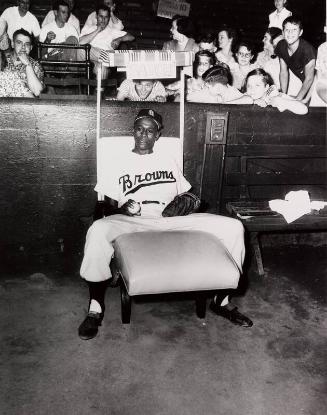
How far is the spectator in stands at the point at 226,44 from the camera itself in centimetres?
570

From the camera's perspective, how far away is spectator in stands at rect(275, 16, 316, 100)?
15.4 ft

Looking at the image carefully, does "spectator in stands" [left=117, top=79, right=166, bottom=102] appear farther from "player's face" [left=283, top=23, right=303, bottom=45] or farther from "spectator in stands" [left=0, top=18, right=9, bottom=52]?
"spectator in stands" [left=0, top=18, right=9, bottom=52]

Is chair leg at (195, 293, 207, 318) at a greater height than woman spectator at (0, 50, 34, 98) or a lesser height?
lesser

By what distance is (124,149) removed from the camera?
388cm

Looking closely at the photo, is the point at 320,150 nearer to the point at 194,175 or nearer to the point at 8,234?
the point at 194,175

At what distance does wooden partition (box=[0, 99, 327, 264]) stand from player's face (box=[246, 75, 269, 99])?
21 cm

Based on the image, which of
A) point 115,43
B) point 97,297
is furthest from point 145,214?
point 115,43

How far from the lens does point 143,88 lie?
180 inches

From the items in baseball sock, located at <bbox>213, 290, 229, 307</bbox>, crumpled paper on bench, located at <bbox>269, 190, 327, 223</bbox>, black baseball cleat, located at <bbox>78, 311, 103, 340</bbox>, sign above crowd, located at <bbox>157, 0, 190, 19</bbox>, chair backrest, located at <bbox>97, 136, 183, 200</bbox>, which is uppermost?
sign above crowd, located at <bbox>157, 0, 190, 19</bbox>

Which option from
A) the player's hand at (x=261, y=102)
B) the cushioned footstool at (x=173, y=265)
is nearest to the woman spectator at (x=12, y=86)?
the cushioned footstool at (x=173, y=265)

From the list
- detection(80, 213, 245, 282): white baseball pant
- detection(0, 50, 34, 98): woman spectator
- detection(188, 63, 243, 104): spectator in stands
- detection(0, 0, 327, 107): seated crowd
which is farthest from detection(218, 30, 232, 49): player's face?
detection(80, 213, 245, 282): white baseball pant

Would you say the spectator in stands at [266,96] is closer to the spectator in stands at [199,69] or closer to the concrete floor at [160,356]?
the spectator in stands at [199,69]

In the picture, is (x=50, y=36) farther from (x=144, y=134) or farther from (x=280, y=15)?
(x=280, y=15)

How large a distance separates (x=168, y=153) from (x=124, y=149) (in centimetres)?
45
